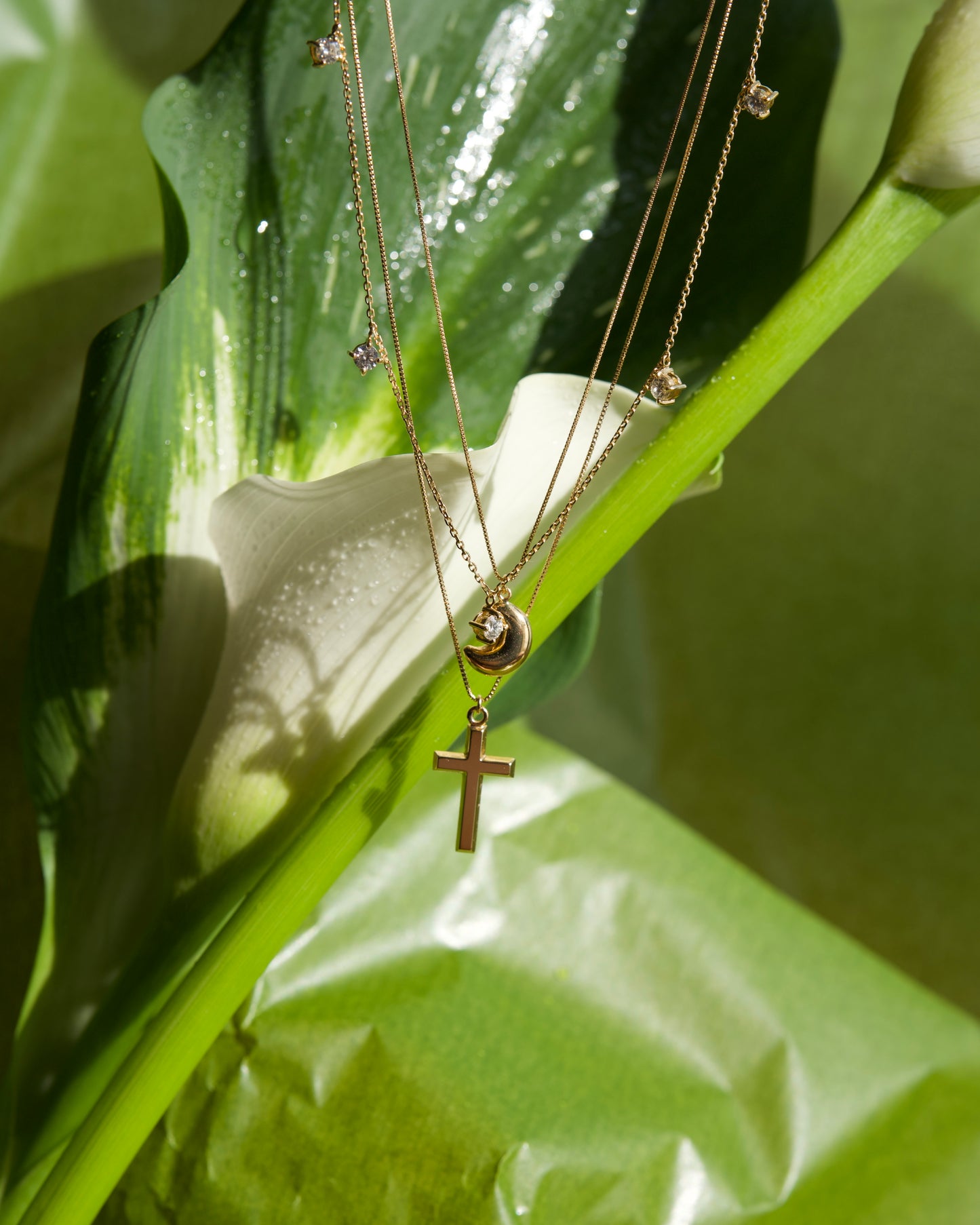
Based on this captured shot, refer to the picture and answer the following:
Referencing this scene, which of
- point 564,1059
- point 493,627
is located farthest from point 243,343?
point 564,1059

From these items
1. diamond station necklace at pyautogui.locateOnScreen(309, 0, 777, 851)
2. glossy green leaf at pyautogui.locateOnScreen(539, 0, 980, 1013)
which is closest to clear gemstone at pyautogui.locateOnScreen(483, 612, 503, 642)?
diamond station necklace at pyautogui.locateOnScreen(309, 0, 777, 851)

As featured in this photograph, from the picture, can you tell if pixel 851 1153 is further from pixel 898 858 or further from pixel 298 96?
pixel 298 96

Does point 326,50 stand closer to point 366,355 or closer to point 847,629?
point 366,355

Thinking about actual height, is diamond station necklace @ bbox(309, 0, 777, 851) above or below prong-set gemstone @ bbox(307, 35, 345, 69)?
below

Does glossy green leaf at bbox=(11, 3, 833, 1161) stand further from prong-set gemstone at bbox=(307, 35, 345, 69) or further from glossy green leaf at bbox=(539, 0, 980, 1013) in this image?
glossy green leaf at bbox=(539, 0, 980, 1013)

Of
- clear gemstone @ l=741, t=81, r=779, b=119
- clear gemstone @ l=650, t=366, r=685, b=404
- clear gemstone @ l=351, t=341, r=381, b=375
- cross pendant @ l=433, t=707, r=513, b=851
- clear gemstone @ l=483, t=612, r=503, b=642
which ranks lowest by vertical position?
cross pendant @ l=433, t=707, r=513, b=851
